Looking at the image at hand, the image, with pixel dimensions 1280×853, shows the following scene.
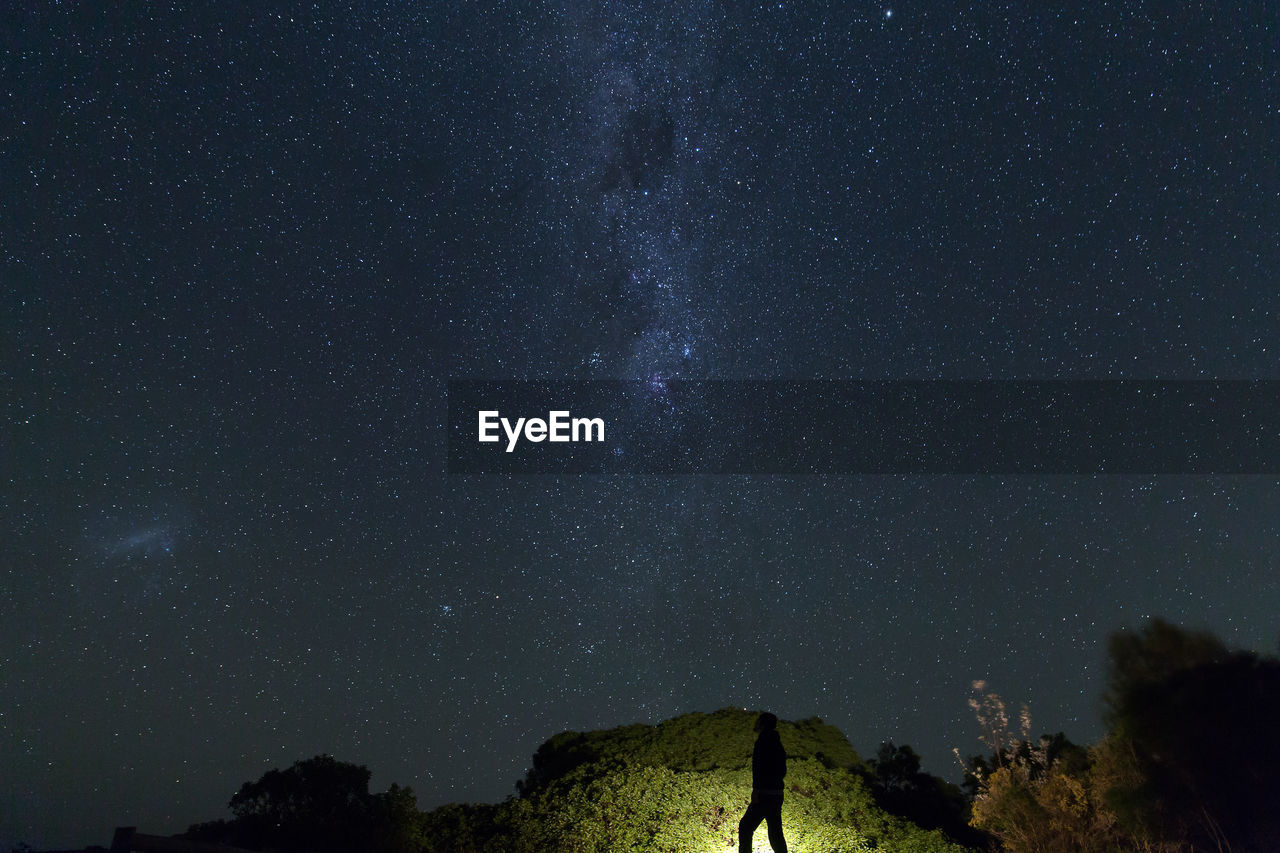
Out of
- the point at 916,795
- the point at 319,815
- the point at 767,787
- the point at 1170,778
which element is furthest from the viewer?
the point at 916,795

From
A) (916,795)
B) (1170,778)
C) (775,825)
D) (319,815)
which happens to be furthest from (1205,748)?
(319,815)

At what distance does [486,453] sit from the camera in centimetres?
1788

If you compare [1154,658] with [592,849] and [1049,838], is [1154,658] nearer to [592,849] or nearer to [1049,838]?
[1049,838]

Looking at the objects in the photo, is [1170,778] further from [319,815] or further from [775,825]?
[319,815]

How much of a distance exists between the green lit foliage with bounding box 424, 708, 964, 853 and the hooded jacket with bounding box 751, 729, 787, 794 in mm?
5905

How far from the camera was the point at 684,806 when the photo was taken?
15.3 m

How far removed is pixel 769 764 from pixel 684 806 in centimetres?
747

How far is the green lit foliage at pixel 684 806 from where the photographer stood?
14.1 metres

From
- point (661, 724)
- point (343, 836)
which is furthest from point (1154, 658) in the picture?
point (343, 836)

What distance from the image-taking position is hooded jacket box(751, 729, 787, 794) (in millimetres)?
8703

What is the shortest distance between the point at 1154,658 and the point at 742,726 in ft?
28.5

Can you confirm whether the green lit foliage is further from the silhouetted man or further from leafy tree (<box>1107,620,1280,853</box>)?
the silhouetted man

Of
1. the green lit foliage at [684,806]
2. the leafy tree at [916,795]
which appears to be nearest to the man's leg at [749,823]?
the green lit foliage at [684,806]

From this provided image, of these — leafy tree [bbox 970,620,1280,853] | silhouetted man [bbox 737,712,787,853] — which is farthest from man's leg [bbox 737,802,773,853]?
leafy tree [bbox 970,620,1280,853]
